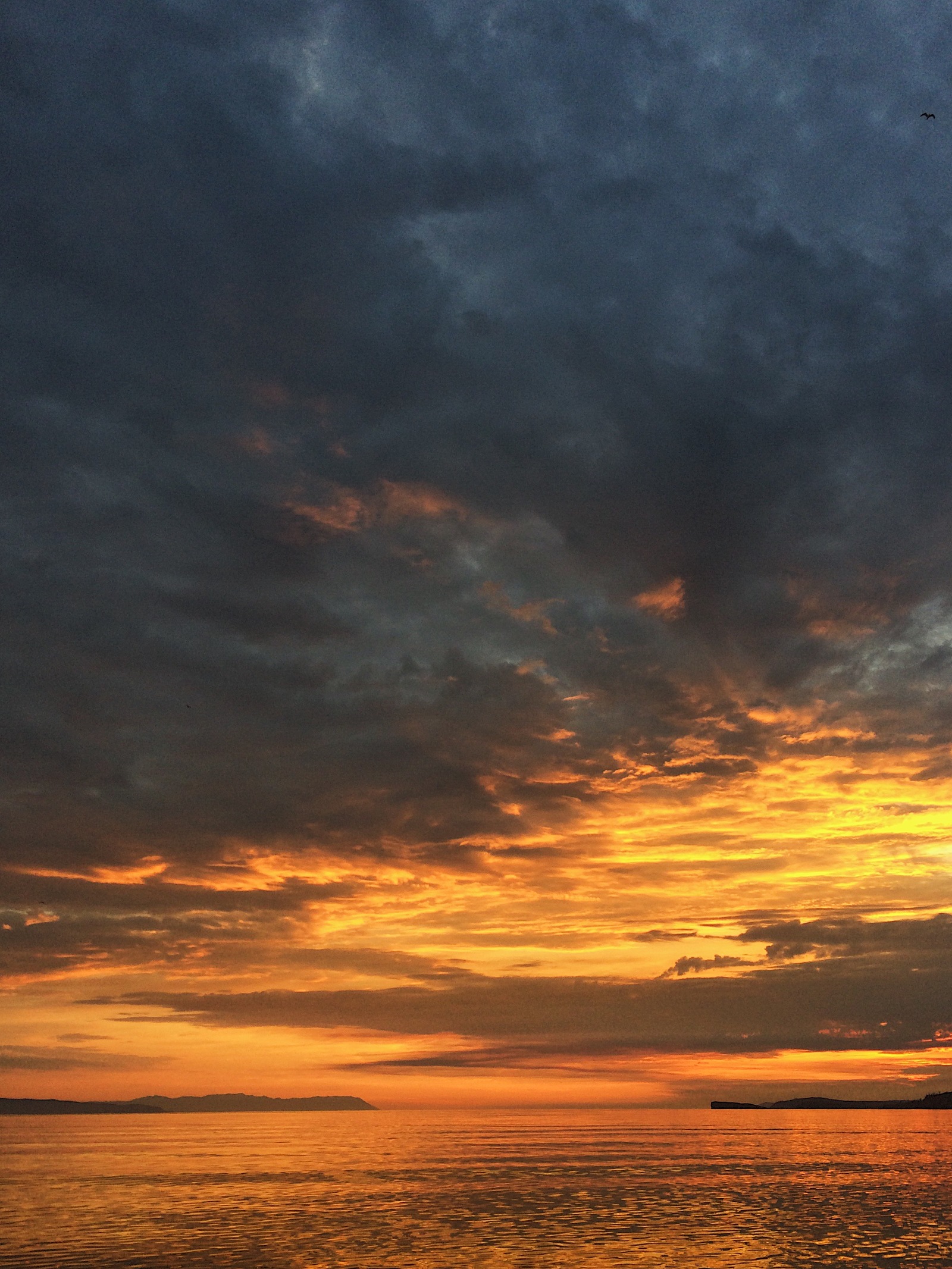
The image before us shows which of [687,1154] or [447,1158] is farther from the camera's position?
[687,1154]

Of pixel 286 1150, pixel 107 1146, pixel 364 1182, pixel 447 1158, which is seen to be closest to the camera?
pixel 364 1182

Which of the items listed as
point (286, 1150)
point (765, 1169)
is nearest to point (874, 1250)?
point (765, 1169)

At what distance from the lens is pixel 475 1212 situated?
7675 centimetres

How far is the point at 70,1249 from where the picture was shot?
5797 cm

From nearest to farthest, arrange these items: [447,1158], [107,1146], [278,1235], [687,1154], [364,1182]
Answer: [278,1235], [364,1182], [447,1158], [687,1154], [107,1146]

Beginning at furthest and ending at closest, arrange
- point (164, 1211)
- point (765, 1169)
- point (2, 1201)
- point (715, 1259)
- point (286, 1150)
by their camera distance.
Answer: point (286, 1150)
point (765, 1169)
point (2, 1201)
point (164, 1211)
point (715, 1259)

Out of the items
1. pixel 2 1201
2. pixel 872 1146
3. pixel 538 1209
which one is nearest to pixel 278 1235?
→ pixel 538 1209

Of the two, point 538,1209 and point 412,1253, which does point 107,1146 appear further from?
point 412,1253

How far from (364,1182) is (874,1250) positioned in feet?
203

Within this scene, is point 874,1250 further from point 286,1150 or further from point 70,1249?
point 286,1150

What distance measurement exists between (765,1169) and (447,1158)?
Answer: 4572 cm

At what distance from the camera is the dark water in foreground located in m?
56.1

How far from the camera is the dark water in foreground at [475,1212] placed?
56062 millimetres

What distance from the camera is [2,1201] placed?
278 feet
